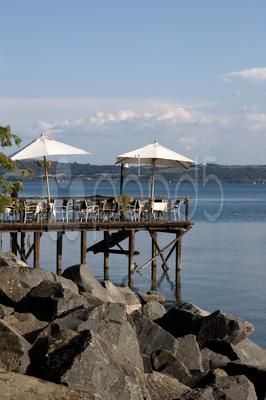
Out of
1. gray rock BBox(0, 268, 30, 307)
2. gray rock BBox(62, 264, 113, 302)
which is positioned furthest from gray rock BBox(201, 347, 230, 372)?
gray rock BBox(62, 264, 113, 302)

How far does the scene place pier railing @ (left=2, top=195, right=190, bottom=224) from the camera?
93.3 feet

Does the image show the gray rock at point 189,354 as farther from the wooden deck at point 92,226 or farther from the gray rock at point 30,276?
the wooden deck at point 92,226

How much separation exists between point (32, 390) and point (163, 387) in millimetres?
2921

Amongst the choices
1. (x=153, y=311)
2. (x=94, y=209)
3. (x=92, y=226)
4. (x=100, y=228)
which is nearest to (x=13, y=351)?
(x=153, y=311)

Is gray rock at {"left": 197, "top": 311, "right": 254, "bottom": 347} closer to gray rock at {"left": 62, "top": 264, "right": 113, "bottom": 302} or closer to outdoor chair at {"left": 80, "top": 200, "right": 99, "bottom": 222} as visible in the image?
gray rock at {"left": 62, "top": 264, "right": 113, "bottom": 302}

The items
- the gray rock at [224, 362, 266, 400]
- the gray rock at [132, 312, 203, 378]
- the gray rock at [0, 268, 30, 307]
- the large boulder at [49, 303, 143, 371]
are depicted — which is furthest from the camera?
the gray rock at [0, 268, 30, 307]

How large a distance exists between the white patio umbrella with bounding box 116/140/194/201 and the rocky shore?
13.5 metres

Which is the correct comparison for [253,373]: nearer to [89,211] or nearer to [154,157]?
[89,211]

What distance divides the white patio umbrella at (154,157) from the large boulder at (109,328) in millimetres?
19179

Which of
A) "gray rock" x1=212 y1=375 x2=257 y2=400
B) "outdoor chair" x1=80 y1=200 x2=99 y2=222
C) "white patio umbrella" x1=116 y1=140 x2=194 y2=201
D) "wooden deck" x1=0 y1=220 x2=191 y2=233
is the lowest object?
"gray rock" x1=212 y1=375 x2=257 y2=400

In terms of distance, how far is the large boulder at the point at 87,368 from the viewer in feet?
33.9

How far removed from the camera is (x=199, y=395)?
452 inches

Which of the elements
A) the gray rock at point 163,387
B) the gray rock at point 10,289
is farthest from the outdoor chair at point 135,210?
the gray rock at point 163,387

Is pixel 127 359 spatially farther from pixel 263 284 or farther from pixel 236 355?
pixel 263 284
